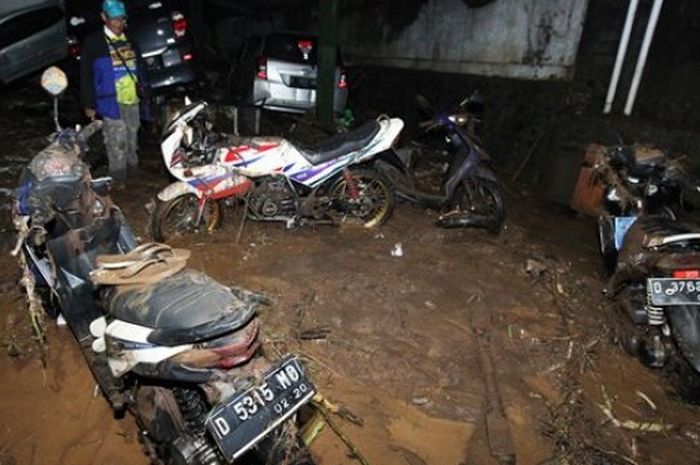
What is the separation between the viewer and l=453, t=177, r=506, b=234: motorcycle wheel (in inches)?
232

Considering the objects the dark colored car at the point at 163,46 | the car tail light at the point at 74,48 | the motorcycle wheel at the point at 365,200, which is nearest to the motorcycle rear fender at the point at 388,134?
the motorcycle wheel at the point at 365,200

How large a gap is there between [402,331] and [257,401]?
213 cm

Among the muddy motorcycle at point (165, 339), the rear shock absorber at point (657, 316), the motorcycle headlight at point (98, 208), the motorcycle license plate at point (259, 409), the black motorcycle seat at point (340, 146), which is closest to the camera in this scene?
the motorcycle license plate at point (259, 409)

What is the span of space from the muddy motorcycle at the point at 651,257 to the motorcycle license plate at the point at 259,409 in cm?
277

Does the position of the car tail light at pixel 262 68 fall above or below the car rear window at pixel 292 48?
below

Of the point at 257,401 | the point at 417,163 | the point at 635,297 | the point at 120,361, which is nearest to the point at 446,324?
the point at 635,297

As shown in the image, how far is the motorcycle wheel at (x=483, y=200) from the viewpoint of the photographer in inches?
232

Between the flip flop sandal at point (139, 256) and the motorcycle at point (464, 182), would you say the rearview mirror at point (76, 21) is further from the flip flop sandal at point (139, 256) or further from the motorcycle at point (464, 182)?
the flip flop sandal at point (139, 256)

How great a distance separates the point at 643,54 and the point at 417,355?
575cm

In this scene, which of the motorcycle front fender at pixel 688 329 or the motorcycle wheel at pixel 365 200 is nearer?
the motorcycle front fender at pixel 688 329

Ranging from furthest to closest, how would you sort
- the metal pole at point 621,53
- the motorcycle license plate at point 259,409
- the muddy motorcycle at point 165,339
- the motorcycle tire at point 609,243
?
the metal pole at point 621,53, the motorcycle tire at point 609,243, the muddy motorcycle at point 165,339, the motorcycle license plate at point 259,409

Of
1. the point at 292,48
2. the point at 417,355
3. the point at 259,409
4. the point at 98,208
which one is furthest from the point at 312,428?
the point at 292,48

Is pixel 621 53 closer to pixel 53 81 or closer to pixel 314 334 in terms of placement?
pixel 314 334

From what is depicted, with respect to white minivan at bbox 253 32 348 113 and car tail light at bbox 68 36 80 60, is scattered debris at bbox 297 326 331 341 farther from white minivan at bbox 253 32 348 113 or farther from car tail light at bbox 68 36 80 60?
car tail light at bbox 68 36 80 60
